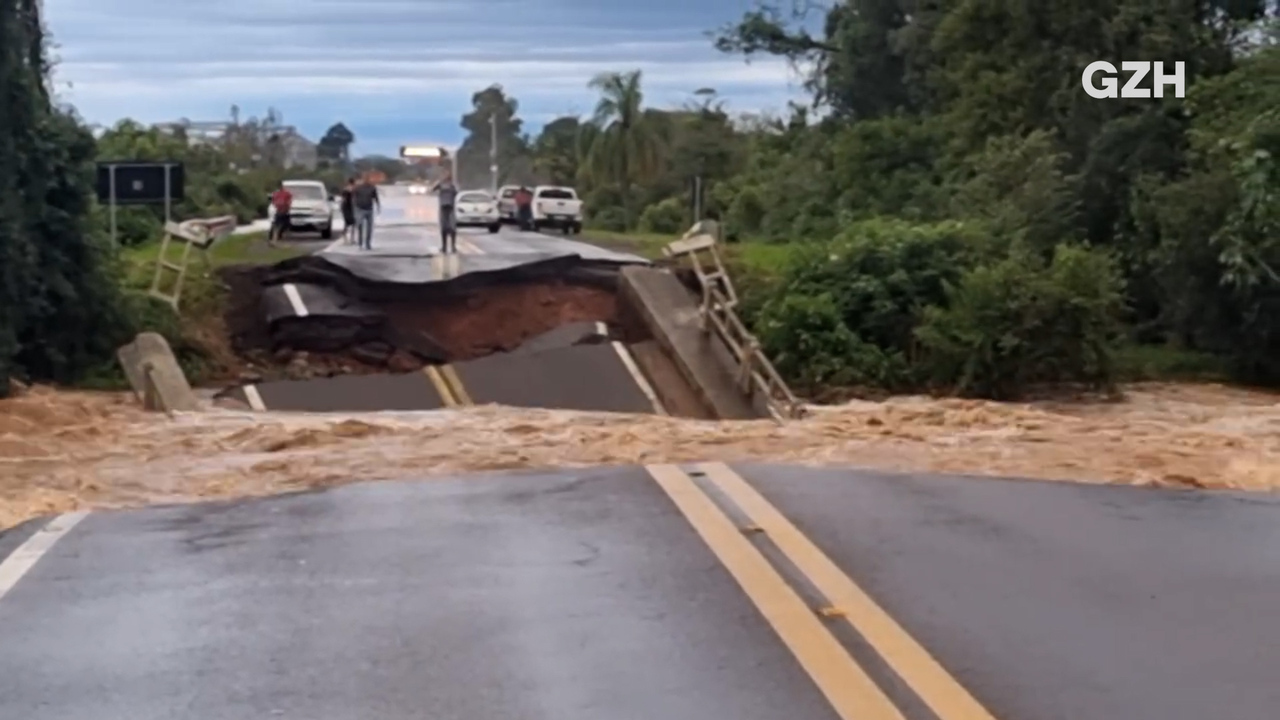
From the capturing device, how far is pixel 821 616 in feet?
25.8

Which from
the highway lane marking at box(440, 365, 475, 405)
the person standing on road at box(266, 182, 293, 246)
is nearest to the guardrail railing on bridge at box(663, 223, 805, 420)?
the highway lane marking at box(440, 365, 475, 405)

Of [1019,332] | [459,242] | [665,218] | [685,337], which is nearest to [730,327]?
[685,337]

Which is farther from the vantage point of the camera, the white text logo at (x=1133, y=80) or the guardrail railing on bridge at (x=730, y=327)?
the white text logo at (x=1133, y=80)

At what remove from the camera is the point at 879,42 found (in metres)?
54.9

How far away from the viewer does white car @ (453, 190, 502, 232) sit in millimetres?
63719

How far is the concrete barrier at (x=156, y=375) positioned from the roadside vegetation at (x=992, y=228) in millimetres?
840

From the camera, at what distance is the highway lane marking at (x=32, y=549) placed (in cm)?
910

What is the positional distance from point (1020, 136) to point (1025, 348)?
11.6 meters

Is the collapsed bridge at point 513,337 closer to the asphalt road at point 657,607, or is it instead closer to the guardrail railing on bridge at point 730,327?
the guardrail railing on bridge at point 730,327

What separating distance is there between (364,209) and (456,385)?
50.3 feet

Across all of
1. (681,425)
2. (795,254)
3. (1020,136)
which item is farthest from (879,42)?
(681,425)

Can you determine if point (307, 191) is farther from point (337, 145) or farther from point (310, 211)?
point (337, 145)

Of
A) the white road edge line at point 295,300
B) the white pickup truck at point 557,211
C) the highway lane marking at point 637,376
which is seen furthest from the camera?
the white pickup truck at point 557,211

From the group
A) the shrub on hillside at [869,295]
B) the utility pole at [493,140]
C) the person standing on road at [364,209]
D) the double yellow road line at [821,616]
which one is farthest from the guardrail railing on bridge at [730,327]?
the utility pole at [493,140]
